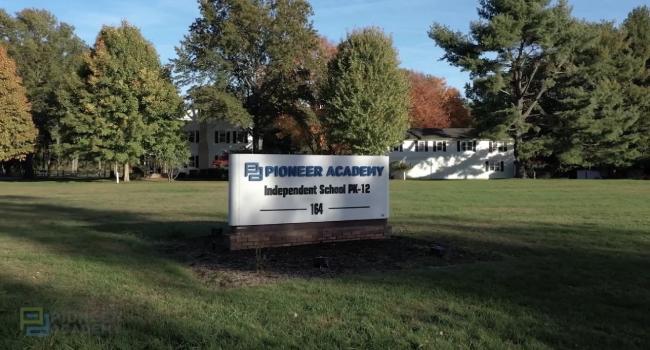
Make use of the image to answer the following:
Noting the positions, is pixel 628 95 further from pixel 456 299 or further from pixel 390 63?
pixel 456 299

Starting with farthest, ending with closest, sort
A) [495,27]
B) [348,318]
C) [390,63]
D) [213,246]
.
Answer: [390,63], [495,27], [213,246], [348,318]

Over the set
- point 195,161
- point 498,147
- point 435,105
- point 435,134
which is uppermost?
point 435,105

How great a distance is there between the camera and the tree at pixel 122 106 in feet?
165

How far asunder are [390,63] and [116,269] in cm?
4671

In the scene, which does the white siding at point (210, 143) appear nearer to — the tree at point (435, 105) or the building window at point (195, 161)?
the building window at point (195, 161)

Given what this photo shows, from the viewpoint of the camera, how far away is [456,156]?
71750mm

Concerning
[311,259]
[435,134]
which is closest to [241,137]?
[435,134]

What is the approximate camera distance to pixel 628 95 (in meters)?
56.5

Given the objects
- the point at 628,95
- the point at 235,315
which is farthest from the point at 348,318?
the point at 628,95

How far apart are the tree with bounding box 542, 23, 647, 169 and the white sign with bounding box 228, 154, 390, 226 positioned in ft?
148

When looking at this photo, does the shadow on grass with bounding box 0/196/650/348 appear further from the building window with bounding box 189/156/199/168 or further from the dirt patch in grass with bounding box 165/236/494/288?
the building window with bounding box 189/156/199/168

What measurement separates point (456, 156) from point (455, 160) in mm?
522

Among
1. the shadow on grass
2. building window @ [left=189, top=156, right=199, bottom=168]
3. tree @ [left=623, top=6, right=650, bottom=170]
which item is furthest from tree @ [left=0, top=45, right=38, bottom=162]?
tree @ [left=623, top=6, right=650, bottom=170]

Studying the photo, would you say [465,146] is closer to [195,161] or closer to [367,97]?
[367,97]
